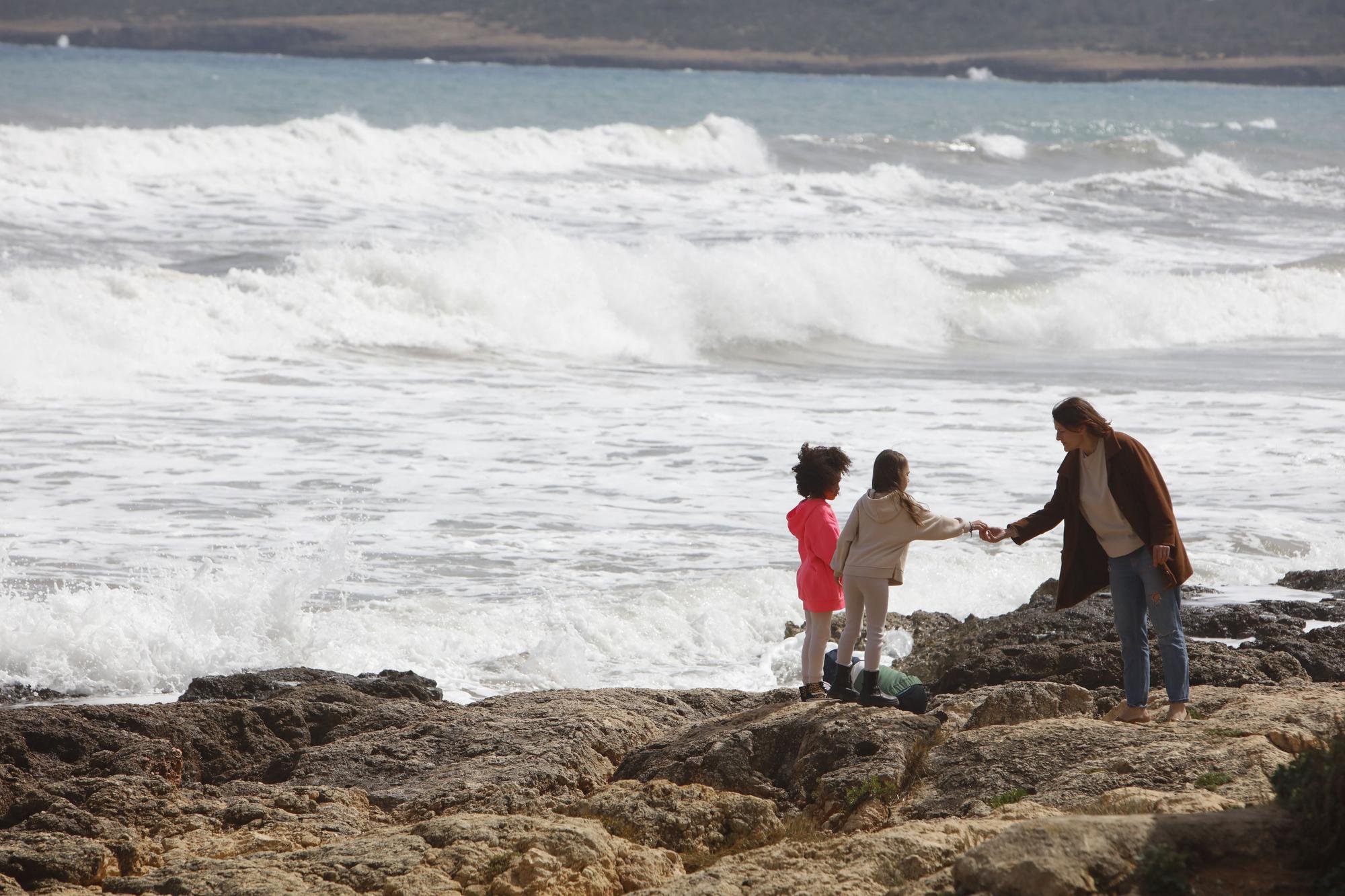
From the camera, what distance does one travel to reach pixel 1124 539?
16.9 feet

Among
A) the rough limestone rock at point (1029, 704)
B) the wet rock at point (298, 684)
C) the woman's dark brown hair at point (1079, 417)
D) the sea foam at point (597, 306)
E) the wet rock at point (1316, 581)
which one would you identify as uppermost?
the sea foam at point (597, 306)

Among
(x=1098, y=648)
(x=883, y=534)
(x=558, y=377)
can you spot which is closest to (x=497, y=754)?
(x=883, y=534)

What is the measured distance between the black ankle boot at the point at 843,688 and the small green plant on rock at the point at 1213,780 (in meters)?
1.60

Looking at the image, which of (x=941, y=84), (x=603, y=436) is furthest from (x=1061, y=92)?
(x=603, y=436)

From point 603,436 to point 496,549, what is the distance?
363 centimetres

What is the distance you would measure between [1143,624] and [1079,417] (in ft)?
2.73

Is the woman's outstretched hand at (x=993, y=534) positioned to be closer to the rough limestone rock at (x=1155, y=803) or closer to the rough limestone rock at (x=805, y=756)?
the rough limestone rock at (x=805, y=756)

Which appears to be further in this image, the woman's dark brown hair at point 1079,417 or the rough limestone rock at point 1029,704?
the rough limestone rock at point 1029,704

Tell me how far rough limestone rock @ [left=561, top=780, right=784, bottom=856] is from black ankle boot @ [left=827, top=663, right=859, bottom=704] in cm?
100

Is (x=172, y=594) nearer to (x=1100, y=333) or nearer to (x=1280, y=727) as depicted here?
(x=1280, y=727)

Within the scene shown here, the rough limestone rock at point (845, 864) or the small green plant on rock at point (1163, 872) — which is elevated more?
the small green plant on rock at point (1163, 872)

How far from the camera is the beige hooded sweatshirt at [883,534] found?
5.35 metres

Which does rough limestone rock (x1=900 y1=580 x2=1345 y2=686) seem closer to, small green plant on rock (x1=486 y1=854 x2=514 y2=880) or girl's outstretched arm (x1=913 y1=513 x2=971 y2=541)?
girl's outstretched arm (x1=913 y1=513 x2=971 y2=541)

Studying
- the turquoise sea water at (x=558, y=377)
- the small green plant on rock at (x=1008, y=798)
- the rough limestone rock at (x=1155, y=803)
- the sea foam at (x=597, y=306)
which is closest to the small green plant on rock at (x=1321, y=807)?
the rough limestone rock at (x=1155, y=803)
